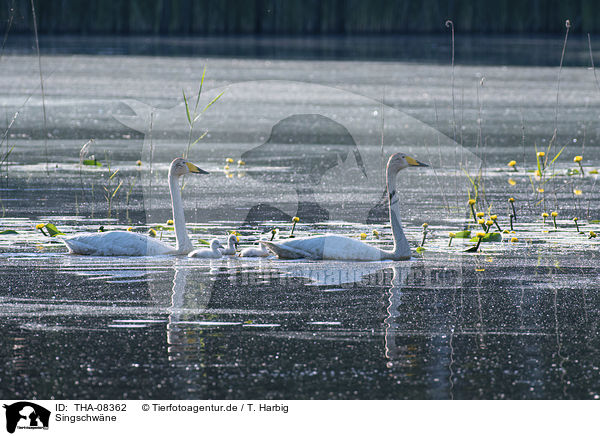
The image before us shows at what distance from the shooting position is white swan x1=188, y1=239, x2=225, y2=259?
27.0 ft

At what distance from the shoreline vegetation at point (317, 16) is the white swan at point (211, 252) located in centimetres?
3134

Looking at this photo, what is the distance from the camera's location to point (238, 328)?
6.04 metres

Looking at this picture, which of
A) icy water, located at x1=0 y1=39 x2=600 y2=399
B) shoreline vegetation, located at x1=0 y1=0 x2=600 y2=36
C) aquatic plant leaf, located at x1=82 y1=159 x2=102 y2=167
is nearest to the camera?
icy water, located at x1=0 y1=39 x2=600 y2=399

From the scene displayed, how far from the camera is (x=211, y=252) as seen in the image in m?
8.25

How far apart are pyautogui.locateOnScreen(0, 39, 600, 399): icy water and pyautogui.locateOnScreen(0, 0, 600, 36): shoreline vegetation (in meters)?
19.5

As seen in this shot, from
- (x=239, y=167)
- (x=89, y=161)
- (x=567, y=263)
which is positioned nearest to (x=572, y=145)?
(x=239, y=167)

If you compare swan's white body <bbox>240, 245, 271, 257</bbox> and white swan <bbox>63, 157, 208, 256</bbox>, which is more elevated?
white swan <bbox>63, 157, 208, 256</bbox>

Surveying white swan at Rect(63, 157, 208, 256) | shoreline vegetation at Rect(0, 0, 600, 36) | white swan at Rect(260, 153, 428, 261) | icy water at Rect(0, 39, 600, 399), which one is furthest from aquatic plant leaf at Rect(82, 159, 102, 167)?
shoreline vegetation at Rect(0, 0, 600, 36)

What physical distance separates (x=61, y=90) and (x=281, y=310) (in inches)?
748

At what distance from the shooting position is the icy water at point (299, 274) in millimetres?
5238

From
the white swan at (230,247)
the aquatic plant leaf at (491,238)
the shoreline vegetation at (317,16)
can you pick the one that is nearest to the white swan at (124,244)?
the white swan at (230,247)

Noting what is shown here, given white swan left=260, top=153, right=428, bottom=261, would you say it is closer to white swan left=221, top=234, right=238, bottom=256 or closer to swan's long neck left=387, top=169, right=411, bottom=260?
swan's long neck left=387, top=169, right=411, bottom=260

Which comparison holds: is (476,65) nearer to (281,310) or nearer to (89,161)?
(89,161)

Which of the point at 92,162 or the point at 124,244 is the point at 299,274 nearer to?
the point at 124,244
